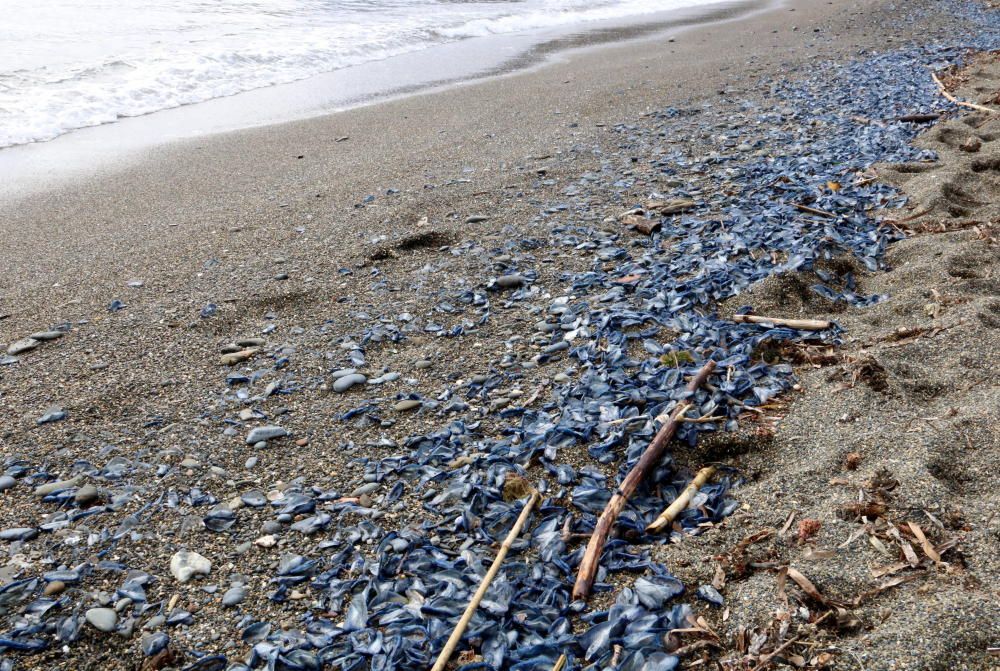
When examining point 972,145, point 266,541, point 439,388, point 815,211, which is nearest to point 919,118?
point 972,145

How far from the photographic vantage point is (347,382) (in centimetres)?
344

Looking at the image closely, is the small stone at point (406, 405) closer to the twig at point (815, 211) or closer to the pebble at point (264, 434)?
the pebble at point (264, 434)

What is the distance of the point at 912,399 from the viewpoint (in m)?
2.61

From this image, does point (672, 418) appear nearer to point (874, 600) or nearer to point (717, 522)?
point (717, 522)

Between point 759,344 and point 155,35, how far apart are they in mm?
13741

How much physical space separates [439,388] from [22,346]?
93.5 inches

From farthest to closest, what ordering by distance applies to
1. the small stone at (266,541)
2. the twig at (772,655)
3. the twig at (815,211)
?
the twig at (815,211) → the small stone at (266,541) → the twig at (772,655)

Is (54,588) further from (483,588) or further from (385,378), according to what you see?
(385,378)

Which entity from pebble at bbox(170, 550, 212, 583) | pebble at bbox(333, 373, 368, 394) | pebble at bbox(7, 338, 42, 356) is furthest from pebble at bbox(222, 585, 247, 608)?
pebble at bbox(7, 338, 42, 356)

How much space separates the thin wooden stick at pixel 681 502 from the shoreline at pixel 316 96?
21.4 ft

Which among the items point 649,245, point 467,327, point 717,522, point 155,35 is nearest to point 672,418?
point 717,522

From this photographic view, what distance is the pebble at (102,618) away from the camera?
7.27ft

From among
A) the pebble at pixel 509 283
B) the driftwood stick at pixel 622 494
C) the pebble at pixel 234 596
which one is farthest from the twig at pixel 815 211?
the pebble at pixel 234 596

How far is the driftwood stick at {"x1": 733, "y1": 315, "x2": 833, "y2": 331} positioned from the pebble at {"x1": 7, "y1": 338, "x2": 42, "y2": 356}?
3.74 meters
